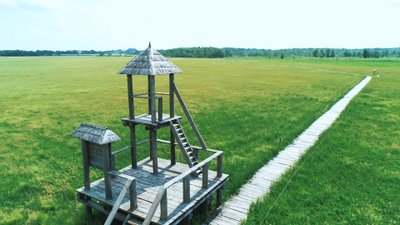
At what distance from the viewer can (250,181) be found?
12516mm

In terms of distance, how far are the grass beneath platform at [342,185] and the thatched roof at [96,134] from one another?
16.0 ft

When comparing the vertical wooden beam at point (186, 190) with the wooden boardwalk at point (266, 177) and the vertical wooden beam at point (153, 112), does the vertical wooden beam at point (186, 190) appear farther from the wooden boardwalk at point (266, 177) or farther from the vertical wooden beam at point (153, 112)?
the vertical wooden beam at point (153, 112)

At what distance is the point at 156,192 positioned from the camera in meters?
9.99

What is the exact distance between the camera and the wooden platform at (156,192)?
8.66m

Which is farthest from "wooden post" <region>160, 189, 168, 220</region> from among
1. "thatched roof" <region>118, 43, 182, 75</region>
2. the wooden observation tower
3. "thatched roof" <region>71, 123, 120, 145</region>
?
"thatched roof" <region>118, 43, 182, 75</region>

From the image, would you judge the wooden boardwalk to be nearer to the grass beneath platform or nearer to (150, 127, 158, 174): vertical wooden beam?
the grass beneath platform

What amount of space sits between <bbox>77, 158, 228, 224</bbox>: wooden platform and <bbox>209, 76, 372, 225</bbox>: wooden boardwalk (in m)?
0.86

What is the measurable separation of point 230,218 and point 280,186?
313 cm

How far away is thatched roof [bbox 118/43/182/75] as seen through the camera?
10344 millimetres

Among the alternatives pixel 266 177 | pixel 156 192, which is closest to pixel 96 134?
pixel 156 192

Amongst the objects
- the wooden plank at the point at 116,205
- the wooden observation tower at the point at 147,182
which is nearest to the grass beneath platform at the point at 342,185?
the wooden observation tower at the point at 147,182

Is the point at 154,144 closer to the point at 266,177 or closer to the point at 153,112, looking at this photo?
the point at 153,112

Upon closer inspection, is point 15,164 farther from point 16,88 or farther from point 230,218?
point 16,88

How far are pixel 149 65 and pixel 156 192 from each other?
4.28 meters
